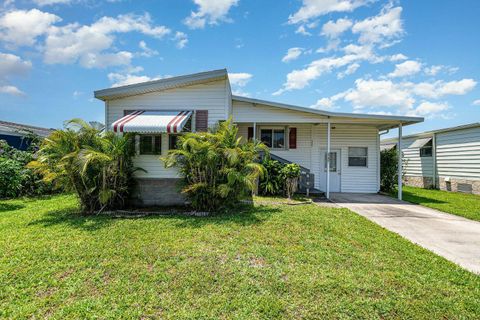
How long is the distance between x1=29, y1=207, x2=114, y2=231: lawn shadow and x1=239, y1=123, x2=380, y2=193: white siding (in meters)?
7.88

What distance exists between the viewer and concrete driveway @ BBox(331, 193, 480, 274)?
468 centimetres

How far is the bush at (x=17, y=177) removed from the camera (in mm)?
9758

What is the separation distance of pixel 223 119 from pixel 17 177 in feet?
30.7

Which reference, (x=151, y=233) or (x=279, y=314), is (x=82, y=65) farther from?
(x=279, y=314)

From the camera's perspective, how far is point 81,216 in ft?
23.1

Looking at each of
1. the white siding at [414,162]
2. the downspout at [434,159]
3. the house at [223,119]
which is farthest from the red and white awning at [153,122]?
the white siding at [414,162]

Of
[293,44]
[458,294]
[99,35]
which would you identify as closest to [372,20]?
[293,44]

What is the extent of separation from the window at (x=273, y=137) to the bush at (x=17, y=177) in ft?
33.2

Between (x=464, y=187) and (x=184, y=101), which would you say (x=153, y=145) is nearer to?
(x=184, y=101)

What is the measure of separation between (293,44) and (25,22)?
11.0 m

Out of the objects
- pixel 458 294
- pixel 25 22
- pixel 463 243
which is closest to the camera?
pixel 458 294

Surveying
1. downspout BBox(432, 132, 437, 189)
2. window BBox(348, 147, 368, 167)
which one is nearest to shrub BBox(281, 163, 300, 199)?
window BBox(348, 147, 368, 167)

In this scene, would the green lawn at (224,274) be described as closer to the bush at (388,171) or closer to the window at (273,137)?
the window at (273,137)

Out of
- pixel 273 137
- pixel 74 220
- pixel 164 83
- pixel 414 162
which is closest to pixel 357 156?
pixel 273 137
